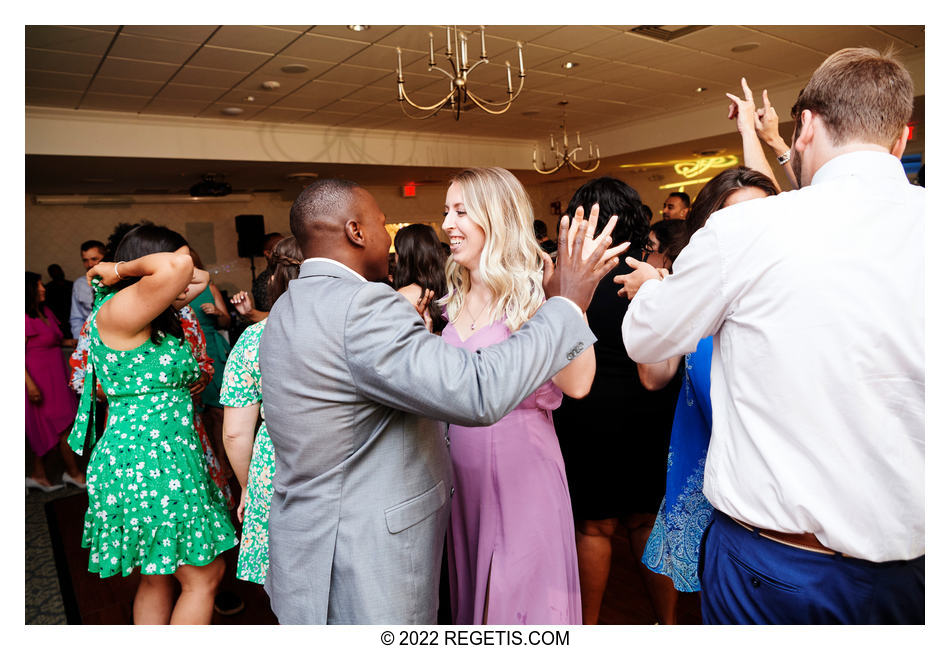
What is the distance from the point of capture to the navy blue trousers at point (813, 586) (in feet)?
3.61

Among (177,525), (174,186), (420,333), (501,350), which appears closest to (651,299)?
(501,350)

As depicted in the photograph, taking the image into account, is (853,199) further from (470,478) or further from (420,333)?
(470,478)

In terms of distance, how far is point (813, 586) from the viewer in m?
1.12

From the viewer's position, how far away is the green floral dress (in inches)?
80.4

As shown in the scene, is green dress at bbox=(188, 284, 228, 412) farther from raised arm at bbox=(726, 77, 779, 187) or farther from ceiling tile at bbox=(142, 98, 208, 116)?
ceiling tile at bbox=(142, 98, 208, 116)

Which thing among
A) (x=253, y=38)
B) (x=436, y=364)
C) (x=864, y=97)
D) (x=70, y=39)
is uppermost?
(x=253, y=38)

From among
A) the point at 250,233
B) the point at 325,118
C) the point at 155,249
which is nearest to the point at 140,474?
the point at 155,249

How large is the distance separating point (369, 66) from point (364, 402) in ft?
16.5

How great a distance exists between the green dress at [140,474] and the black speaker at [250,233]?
8541 millimetres

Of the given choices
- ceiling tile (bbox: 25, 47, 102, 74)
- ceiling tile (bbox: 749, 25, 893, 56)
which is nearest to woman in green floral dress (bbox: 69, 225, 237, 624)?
Result: ceiling tile (bbox: 25, 47, 102, 74)

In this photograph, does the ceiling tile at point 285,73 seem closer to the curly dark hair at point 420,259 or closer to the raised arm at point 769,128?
the curly dark hair at point 420,259

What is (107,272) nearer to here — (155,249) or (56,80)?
(155,249)

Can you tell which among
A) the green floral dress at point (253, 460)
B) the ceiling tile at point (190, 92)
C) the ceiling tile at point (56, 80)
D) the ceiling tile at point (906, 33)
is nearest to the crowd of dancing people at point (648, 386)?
the green floral dress at point (253, 460)

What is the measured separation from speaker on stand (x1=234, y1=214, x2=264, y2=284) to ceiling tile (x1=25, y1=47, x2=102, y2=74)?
4.94 metres
